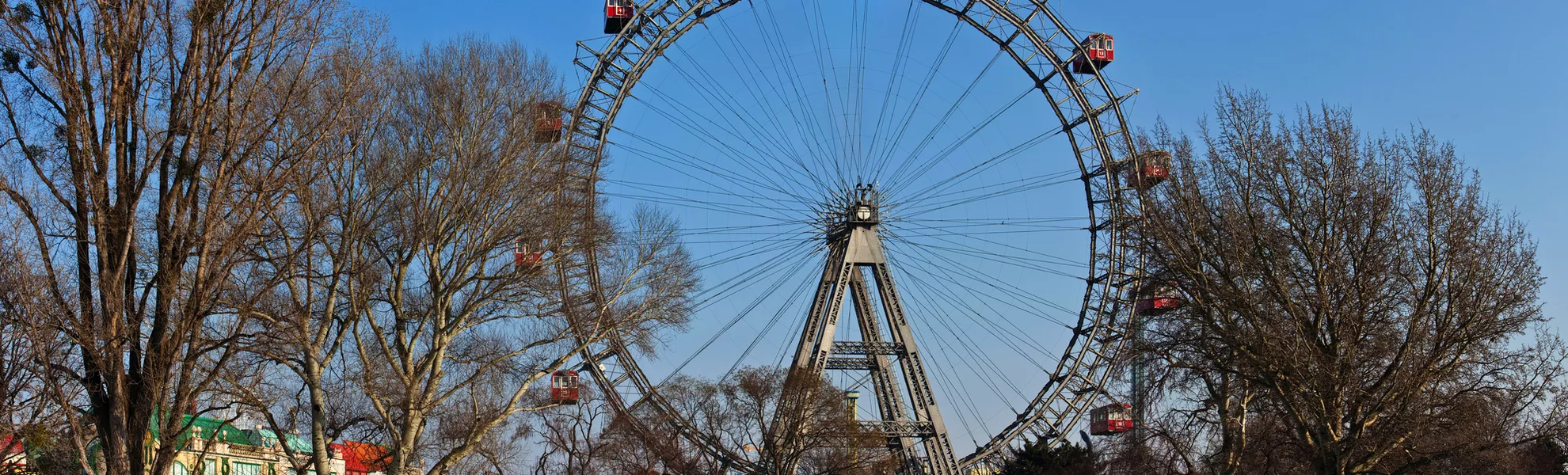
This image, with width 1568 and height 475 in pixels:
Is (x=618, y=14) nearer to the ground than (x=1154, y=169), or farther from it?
farther from it

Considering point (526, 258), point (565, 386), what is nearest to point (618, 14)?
point (565, 386)

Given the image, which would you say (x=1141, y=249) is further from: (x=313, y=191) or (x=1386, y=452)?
(x=313, y=191)

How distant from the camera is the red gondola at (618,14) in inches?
1452

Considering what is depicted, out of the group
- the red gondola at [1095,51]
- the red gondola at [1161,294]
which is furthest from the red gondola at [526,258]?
the red gondola at [1095,51]

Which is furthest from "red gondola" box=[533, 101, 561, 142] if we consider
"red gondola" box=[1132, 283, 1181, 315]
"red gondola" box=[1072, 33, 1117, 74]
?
"red gondola" box=[1072, 33, 1117, 74]

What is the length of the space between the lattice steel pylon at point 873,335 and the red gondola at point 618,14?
7.51m

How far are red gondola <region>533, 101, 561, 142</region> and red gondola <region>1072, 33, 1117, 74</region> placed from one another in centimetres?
1984

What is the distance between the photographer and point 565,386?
33.7m

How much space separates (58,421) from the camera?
1748cm

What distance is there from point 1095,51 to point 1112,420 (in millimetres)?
10406

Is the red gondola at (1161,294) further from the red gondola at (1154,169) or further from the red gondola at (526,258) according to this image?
the red gondola at (526,258)

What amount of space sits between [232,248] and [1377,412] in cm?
1576

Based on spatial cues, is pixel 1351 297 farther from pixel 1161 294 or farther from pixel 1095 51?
pixel 1095 51

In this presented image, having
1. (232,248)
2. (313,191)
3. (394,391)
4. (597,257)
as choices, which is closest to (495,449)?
(394,391)
